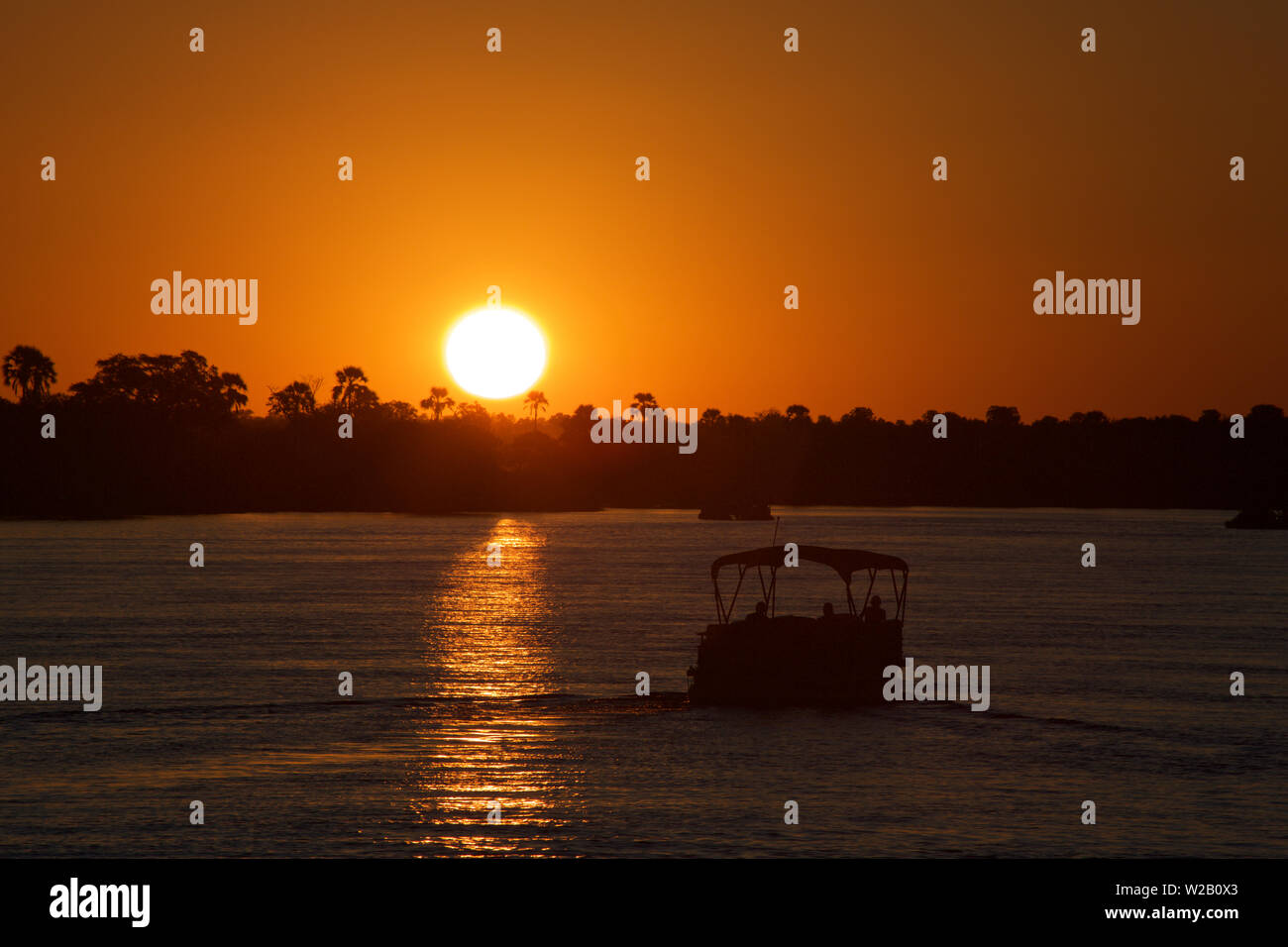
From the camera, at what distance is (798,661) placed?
43.9 meters

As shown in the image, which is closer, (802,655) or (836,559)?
(802,655)

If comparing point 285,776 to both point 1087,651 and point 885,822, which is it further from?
point 1087,651

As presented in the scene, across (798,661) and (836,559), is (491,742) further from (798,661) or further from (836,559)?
(836,559)

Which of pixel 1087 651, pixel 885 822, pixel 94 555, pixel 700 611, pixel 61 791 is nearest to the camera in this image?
pixel 885 822

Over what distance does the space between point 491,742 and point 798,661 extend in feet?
35.0

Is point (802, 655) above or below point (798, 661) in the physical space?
above

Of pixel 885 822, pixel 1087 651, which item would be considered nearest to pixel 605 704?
pixel 885 822

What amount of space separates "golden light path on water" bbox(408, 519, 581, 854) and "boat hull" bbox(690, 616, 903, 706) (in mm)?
5668

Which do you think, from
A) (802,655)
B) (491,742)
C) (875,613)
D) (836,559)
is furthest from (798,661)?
(491,742)

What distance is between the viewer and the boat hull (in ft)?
144

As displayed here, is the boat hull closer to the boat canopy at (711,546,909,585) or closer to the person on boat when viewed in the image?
the person on boat

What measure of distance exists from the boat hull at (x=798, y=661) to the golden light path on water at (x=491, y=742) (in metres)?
5.67
